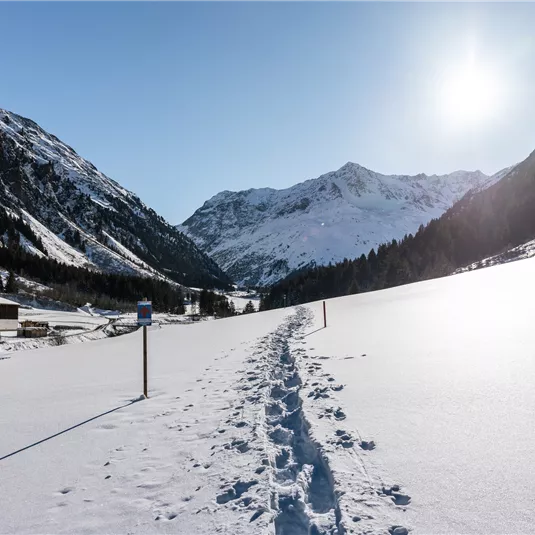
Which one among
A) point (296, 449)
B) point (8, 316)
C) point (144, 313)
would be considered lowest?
point (296, 449)

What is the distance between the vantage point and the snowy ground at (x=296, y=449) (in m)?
3.97

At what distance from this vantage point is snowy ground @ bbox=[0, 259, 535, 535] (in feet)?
13.0

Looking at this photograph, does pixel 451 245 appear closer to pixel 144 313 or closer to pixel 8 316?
pixel 8 316

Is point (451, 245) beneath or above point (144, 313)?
above

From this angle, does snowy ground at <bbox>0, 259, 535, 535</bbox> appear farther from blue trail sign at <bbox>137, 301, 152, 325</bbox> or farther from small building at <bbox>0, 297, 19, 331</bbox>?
small building at <bbox>0, 297, 19, 331</bbox>

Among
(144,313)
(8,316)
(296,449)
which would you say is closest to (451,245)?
(8,316)

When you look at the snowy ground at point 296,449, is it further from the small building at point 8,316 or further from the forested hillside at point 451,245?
the forested hillside at point 451,245

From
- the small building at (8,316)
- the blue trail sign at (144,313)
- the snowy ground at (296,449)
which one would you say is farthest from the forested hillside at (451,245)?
the blue trail sign at (144,313)

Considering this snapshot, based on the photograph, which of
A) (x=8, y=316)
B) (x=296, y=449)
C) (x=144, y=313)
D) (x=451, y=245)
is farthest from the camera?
(x=451, y=245)

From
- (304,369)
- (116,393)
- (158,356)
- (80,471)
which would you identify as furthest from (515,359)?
(158,356)

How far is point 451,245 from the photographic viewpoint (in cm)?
9656

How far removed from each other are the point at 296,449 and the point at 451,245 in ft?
337

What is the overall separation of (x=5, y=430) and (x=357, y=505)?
7328mm

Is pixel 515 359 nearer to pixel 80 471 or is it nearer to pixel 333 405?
pixel 333 405
